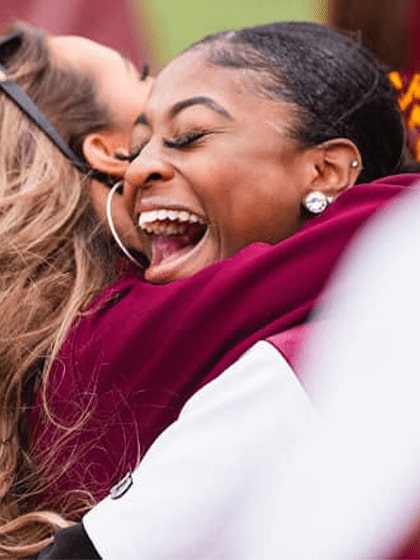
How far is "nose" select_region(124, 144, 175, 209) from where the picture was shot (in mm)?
1521

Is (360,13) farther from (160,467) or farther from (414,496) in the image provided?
(414,496)

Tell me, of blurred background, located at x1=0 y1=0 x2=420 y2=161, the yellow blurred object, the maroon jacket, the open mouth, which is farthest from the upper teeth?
blurred background, located at x1=0 y1=0 x2=420 y2=161

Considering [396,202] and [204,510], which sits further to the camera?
[396,202]

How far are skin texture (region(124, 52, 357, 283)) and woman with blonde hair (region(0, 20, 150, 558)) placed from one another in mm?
153

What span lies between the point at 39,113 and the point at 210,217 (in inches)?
15.6

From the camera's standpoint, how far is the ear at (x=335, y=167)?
1.50 metres

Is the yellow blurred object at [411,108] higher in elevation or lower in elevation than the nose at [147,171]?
→ lower

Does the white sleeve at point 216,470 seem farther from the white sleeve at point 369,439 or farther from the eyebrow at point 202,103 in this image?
the eyebrow at point 202,103

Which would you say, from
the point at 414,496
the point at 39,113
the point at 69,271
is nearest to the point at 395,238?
the point at 414,496

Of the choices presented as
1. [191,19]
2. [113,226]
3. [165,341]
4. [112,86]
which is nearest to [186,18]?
[191,19]

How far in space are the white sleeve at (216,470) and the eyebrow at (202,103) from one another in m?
0.41

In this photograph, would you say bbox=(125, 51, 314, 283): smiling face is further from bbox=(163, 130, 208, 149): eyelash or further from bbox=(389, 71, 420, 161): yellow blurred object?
bbox=(389, 71, 420, 161): yellow blurred object

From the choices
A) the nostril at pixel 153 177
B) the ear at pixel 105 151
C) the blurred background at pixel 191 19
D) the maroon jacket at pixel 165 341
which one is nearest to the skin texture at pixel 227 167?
the nostril at pixel 153 177

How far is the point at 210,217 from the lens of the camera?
4.93ft
